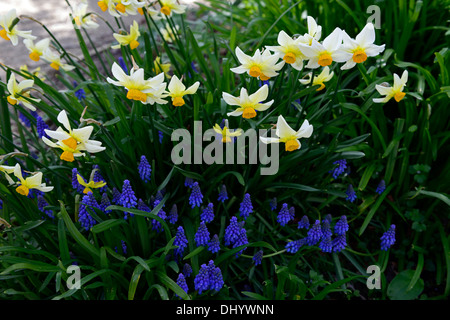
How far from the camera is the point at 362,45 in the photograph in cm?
168

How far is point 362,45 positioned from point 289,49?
27cm

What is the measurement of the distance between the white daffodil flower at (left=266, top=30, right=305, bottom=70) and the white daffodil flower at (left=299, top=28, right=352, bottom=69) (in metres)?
0.06

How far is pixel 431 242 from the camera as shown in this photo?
2400 mm

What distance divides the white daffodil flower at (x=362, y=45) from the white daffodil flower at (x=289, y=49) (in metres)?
0.17

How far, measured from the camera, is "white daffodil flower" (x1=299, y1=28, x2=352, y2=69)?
1624 millimetres

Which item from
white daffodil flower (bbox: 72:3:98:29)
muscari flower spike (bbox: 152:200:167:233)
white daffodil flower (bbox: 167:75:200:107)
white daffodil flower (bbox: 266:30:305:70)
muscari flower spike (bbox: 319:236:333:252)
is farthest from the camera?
white daffodil flower (bbox: 72:3:98:29)

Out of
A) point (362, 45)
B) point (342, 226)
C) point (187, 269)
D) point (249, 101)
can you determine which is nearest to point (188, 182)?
point (187, 269)

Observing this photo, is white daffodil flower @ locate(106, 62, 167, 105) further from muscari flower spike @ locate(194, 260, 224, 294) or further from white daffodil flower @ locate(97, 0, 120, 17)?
muscari flower spike @ locate(194, 260, 224, 294)

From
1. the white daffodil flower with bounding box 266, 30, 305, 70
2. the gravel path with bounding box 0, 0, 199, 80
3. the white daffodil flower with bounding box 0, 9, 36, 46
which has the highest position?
the gravel path with bounding box 0, 0, 199, 80

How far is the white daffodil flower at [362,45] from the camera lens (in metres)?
1.65

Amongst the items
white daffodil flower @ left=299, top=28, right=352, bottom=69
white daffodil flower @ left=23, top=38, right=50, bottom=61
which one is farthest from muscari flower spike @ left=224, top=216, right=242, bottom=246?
white daffodil flower @ left=23, top=38, right=50, bottom=61
